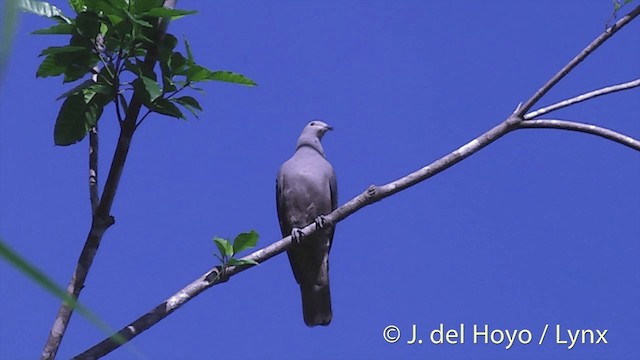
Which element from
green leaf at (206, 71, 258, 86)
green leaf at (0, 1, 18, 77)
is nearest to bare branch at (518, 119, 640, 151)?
green leaf at (206, 71, 258, 86)

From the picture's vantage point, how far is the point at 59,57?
378 cm

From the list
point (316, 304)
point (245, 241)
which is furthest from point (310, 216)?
point (245, 241)

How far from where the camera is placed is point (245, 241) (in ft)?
13.4

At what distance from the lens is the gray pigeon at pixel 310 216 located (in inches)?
274

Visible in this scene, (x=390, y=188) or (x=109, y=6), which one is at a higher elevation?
(x=109, y=6)

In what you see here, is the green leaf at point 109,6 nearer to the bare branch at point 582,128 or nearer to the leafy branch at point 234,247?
the leafy branch at point 234,247

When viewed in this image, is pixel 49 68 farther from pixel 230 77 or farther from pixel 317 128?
pixel 317 128

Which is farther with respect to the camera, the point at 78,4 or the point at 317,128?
the point at 317,128

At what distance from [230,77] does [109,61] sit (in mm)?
546

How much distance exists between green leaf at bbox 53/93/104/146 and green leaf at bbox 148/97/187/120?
247 mm

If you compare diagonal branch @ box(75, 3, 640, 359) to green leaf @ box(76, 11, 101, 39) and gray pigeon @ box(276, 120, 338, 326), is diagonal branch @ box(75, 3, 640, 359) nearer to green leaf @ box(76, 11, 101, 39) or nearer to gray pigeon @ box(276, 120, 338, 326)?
green leaf @ box(76, 11, 101, 39)

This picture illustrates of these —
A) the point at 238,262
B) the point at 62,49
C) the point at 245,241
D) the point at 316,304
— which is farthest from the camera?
the point at 316,304

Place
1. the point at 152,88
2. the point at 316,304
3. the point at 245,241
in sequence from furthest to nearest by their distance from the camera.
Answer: the point at 316,304, the point at 245,241, the point at 152,88

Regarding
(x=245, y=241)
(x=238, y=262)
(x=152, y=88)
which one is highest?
(x=152, y=88)
